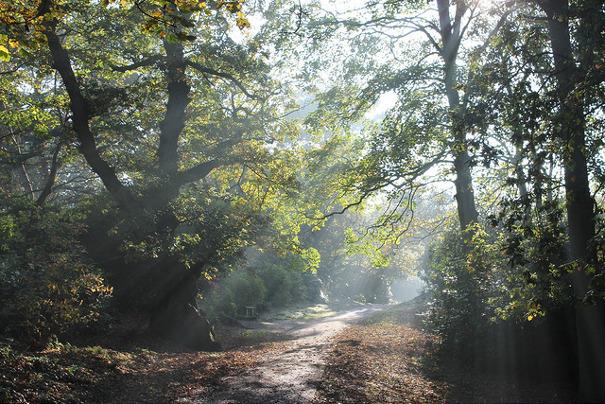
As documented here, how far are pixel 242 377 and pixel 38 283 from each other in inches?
197

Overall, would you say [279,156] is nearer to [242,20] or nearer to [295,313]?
[242,20]

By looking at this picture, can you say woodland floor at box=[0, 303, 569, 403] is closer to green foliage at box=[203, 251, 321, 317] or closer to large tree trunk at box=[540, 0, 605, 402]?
large tree trunk at box=[540, 0, 605, 402]

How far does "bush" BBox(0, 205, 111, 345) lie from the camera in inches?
374

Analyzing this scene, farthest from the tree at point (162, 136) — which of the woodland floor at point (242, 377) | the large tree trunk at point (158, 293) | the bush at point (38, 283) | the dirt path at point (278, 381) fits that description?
the dirt path at point (278, 381)

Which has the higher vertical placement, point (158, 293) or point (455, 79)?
point (455, 79)

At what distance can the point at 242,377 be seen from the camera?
10.1 m

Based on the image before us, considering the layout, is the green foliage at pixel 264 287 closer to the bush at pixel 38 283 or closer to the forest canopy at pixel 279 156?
the forest canopy at pixel 279 156

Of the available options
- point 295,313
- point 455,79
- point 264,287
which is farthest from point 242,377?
point 295,313

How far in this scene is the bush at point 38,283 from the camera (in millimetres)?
9492

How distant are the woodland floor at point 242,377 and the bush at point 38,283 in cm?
64

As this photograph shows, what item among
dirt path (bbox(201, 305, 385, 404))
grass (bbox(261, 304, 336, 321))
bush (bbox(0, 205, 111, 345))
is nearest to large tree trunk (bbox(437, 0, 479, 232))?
dirt path (bbox(201, 305, 385, 404))

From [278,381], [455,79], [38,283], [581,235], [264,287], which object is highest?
[455,79]

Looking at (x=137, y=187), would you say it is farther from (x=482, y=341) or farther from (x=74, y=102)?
(x=482, y=341)

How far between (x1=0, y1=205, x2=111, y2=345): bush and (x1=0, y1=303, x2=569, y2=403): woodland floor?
0.64 meters
